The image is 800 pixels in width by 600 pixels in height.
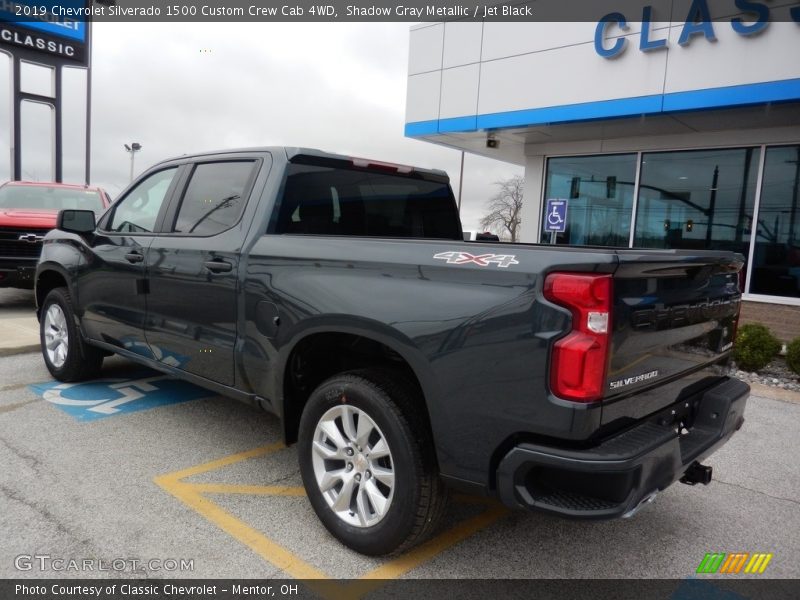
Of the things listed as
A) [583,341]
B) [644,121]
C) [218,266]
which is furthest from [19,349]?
[644,121]

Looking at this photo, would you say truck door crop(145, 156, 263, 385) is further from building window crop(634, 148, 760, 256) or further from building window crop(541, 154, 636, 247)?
building window crop(634, 148, 760, 256)

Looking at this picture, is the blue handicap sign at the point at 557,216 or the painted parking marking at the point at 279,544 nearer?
the painted parking marking at the point at 279,544

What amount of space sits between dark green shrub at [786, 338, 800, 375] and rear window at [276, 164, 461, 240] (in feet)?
15.3

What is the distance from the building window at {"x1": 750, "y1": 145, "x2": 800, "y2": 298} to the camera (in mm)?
8977

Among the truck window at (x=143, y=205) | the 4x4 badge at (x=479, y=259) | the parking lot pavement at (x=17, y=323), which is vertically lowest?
the parking lot pavement at (x=17, y=323)

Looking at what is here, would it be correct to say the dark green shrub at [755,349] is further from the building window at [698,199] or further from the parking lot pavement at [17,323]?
the parking lot pavement at [17,323]

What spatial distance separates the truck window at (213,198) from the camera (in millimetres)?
3506

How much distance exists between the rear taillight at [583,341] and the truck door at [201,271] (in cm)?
189

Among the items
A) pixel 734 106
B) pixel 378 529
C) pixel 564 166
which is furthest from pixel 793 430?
pixel 564 166

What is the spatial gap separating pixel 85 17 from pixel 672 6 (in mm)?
17994

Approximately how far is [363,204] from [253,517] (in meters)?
1.96

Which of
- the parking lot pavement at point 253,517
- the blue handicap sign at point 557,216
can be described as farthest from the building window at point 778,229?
the parking lot pavement at point 253,517

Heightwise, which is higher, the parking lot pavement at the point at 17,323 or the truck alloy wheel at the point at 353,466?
the truck alloy wheel at the point at 353,466

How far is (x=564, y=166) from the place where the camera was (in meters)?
11.7
